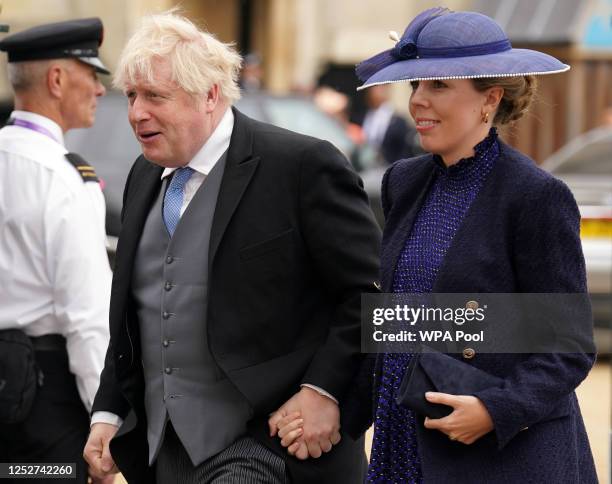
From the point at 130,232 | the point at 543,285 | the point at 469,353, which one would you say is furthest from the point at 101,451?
the point at 543,285

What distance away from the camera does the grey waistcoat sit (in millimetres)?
3615

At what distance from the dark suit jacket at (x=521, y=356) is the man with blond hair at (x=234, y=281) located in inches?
19.6

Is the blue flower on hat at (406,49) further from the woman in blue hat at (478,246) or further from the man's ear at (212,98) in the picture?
the man's ear at (212,98)

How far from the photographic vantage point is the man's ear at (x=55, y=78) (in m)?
4.62

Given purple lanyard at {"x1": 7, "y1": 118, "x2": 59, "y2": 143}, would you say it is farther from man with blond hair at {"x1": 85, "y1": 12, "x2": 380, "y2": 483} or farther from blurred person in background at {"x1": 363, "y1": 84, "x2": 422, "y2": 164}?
blurred person in background at {"x1": 363, "y1": 84, "x2": 422, "y2": 164}

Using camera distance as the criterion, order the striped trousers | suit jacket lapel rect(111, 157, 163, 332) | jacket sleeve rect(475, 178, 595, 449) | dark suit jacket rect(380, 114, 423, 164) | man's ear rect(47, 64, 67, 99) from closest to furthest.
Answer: jacket sleeve rect(475, 178, 595, 449)
the striped trousers
suit jacket lapel rect(111, 157, 163, 332)
man's ear rect(47, 64, 67, 99)
dark suit jacket rect(380, 114, 423, 164)

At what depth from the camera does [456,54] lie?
3.28 m

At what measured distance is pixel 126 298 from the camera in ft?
12.4

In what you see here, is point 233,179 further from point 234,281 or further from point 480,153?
point 480,153

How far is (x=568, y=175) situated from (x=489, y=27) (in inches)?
286

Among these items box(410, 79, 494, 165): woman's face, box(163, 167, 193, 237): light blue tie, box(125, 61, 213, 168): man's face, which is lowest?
box(163, 167, 193, 237): light blue tie

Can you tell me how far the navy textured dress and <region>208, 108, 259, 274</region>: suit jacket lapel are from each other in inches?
20.9

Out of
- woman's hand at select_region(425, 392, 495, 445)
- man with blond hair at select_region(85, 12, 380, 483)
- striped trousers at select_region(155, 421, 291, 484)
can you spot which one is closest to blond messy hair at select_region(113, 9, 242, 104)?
man with blond hair at select_region(85, 12, 380, 483)

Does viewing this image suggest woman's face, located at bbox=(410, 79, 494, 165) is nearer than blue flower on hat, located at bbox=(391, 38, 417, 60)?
Yes
